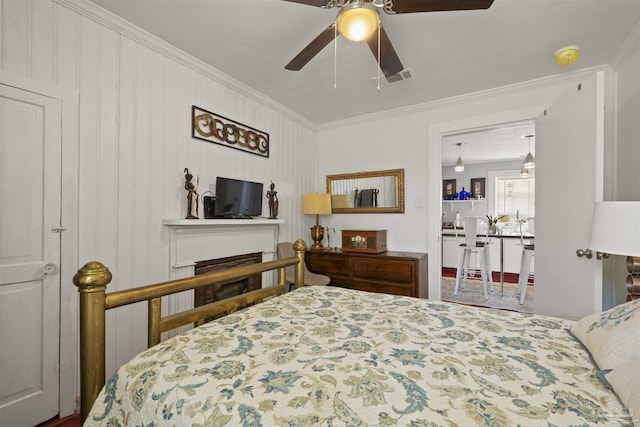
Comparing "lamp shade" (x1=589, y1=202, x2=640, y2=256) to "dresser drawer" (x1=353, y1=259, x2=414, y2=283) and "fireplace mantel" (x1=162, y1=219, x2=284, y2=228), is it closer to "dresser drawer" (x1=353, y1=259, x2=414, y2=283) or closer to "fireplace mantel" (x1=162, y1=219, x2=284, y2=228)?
"dresser drawer" (x1=353, y1=259, x2=414, y2=283)

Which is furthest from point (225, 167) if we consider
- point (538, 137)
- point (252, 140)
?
point (538, 137)

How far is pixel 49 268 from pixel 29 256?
11cm

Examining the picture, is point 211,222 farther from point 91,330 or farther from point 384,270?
point 384,270

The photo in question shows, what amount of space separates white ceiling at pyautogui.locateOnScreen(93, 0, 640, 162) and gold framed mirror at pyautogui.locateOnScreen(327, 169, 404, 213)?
3.51ft

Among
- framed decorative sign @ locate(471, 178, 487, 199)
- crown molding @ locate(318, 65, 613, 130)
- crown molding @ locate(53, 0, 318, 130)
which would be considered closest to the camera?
crown molding @ locate(53, 0, 318, 130)

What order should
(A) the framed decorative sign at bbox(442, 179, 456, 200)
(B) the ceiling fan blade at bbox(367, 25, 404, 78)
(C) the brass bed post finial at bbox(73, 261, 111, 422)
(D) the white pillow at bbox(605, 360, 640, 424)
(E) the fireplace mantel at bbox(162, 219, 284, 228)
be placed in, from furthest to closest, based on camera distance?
(A) the framed decorative sign at bbox(442, 179, 456, 200)
(E) the fireplace mantel at bbox(162, 219, 284, 228)
(B) the ceiling fan blade at bbox(367, 25, 404, 78)
(C) the brass bed post finial at bbox(73, 261, 111, 422)
(D) the white pillow at bbox(605, 360, 640, 424)

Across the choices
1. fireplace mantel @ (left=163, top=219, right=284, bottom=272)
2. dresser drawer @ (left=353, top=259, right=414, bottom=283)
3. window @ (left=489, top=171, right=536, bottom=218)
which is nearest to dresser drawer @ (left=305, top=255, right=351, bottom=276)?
dresser drawer @ (left=353, top=259, right=414, bottom=283)

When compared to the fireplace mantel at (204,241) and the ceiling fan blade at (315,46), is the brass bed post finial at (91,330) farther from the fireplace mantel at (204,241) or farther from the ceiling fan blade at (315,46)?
the ceiling fan blade at (315,46)

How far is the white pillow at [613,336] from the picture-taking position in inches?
31.7

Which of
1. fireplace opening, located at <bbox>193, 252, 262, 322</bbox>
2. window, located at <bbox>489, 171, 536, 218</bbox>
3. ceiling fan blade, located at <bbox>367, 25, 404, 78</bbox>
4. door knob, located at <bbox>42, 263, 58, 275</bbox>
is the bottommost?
fireplace opening, located at <bbox>193, 252, 262, 322</bbox>

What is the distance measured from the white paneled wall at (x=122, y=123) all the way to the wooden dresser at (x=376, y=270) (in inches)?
63.1

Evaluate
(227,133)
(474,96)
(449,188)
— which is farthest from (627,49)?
(449,188)

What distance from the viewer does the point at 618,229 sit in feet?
4.77

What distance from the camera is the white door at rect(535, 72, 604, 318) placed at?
1.90m
